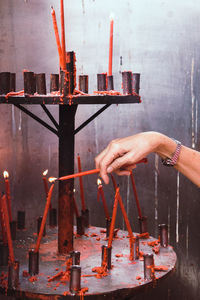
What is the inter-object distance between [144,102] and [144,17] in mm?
492

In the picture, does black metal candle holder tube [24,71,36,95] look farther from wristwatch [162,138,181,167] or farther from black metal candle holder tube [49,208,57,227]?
black metal candle holder tube [49,208,57,227]

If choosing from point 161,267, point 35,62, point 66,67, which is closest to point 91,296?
point 161,267

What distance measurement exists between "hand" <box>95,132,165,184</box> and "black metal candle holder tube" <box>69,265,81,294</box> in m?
0.31

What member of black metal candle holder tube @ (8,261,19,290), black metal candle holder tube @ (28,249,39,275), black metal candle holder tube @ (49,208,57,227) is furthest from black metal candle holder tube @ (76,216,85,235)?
black metal candle holder tube @ (8,261,19,290)

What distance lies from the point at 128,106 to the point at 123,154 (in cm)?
138

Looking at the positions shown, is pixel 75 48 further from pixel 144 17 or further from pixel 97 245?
pixel 97 245

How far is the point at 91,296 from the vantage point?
1.39 meters

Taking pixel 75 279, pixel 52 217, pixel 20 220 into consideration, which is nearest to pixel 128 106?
pixel 52 217

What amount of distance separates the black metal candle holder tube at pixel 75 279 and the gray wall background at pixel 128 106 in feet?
4.41

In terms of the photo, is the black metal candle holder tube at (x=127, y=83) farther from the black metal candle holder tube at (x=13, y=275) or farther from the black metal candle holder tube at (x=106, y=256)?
the black metal candle holder tube at (x=13, y=275)

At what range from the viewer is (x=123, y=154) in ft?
4.44

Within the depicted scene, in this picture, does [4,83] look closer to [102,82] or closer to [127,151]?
[102,82]

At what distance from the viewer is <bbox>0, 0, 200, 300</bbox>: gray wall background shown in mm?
2619

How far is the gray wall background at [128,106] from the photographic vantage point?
2.62 meters
